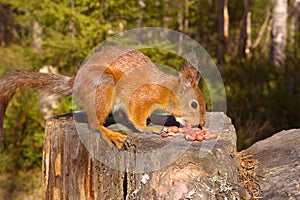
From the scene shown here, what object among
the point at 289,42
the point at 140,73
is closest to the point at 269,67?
the point at 289,42

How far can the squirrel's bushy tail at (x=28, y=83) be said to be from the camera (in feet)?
10.1

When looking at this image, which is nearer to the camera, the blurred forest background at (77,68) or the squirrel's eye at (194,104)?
the squirrel's eye at (194,104)

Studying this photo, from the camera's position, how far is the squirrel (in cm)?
288

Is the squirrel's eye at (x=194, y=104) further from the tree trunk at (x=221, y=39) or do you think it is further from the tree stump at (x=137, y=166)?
the tree trunk at (x=221, y=39)

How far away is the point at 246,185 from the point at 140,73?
88 cm

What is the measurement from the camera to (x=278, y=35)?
28.3ft

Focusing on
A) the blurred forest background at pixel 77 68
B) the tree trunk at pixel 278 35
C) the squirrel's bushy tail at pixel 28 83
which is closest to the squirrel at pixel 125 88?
the squirrel's bushy tail at pixel 28 83

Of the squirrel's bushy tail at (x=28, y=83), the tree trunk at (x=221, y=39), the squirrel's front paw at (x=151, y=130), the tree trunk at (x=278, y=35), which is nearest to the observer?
the squirrel's front paw at (x=151, y=130)

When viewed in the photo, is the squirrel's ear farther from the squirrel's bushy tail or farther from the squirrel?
the squirrel's bushy tail

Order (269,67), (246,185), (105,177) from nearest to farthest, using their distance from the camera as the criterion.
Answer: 1. (105,177)
2. (246,185)
3. (269,67)

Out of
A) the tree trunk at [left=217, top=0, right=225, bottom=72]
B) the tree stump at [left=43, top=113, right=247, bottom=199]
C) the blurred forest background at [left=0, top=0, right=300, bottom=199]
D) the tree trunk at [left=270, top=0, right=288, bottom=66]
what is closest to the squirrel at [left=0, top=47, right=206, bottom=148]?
the tree stump at [left=43, top=113, right=247, bottom=199]

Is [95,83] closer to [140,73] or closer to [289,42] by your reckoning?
[140,73]

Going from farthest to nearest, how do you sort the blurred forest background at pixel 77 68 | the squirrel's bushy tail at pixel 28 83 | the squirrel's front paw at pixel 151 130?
the blurred forest background at pixel 77 68 → the squirrel's bushy tail at pixel 28 83 → the squirrel's front paw at pixel 151 130

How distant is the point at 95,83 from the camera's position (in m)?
2.91
